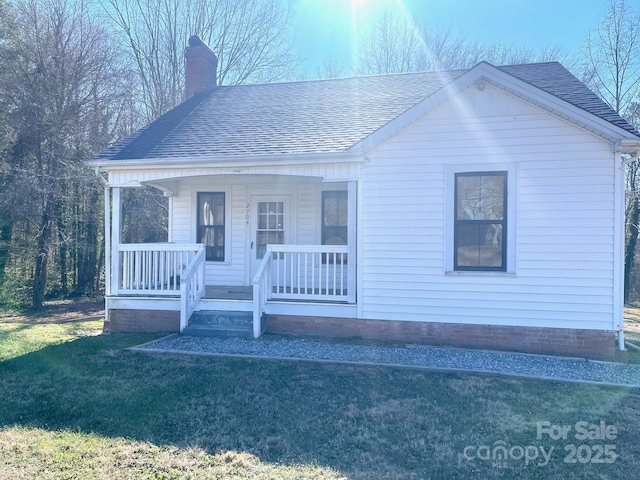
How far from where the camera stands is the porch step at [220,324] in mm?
7473

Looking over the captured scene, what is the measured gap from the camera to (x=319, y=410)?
4.30 meters

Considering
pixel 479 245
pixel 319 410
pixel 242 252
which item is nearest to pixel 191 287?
pixel 242 252

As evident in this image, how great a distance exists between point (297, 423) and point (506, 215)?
4641mm

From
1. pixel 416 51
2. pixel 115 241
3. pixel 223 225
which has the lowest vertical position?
pixel 115 241

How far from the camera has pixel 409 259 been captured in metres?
7.14

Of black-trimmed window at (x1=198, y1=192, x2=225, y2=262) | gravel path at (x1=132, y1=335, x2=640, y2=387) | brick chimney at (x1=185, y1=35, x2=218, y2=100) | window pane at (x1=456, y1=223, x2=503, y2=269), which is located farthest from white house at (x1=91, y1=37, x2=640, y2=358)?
brick chimney at (x1=185, y1=35, x2=218, y2=100)

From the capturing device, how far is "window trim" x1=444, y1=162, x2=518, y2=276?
672 centimetres

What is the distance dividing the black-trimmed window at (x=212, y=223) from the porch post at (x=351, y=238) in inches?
149

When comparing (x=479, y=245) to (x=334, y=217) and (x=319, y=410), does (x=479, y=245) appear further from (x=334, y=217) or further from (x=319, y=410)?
(x=319, y=410)

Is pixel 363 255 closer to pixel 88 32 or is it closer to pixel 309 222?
pixel 309 222

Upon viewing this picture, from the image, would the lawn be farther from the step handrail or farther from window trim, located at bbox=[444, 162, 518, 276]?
window trim, located at bbox=[444, 162, 518, 276]

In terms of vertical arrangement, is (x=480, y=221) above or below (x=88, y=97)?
below

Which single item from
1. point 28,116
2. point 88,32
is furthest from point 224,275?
point 88,32

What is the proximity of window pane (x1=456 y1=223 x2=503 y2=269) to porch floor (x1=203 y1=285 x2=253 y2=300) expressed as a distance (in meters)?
3.83
